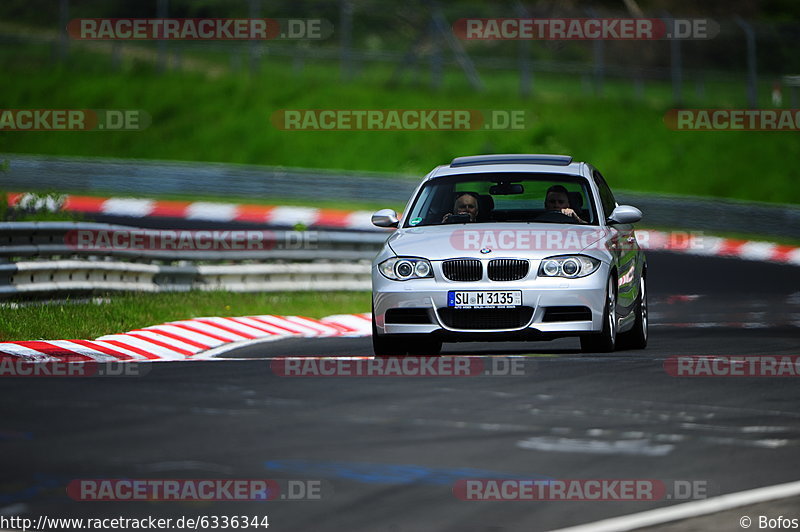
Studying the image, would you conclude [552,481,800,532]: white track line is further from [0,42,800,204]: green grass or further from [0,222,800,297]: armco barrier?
[0,42,800,204]: green grass

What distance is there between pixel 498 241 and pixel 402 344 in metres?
1.09

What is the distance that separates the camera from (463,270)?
12312mm

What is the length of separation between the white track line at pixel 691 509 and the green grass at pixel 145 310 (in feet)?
25.5

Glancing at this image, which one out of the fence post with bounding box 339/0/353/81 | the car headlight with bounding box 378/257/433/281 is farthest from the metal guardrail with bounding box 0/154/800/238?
the car headlight with bounding box 378/257/433/281

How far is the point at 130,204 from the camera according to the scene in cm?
3397

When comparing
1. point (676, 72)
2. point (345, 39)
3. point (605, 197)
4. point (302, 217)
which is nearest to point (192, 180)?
point (302, 217)

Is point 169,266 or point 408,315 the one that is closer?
point 408,315

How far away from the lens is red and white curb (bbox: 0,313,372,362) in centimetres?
1293

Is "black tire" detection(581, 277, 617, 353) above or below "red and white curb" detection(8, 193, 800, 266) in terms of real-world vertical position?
below

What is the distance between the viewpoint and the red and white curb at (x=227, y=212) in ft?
107

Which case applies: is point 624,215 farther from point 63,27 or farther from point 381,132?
point 63,27

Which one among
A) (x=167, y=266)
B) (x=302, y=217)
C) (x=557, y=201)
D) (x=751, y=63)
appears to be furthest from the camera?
(x=751, y=63)

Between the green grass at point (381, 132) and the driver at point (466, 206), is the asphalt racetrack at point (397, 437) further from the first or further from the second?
the green grass at point (381, 132)

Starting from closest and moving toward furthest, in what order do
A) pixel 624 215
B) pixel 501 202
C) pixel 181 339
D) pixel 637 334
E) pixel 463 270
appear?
1. pixel 463 270
2. pixel 624 215
3. pixel 501 202
4. pixel 637 334
5. pixel 181 339
